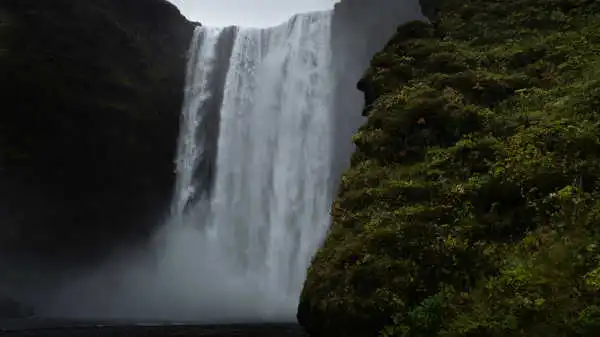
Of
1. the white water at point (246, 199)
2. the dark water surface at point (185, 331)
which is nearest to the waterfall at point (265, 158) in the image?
the white water at point (246, 199)

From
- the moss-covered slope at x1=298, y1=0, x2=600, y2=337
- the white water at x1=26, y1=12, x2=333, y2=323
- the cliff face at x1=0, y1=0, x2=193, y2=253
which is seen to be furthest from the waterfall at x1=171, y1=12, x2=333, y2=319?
the moss-covered slope at x1=298, y1=0, x2=600, y2=337

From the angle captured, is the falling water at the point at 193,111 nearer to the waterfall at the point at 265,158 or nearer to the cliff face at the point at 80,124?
the waterfall at the point at 265,158

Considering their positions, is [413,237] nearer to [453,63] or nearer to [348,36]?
[453,63]

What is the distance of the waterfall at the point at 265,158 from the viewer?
26.3 metres

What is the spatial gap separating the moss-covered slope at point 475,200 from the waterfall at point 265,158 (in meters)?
16.8

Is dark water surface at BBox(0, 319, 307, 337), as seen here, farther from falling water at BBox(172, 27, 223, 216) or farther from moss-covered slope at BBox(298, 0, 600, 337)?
falling water at BBox(172, 27, 223, 216)

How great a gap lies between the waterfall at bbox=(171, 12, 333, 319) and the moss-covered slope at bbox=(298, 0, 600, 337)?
→ 16794 millimetres

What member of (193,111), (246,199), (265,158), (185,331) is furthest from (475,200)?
(193,111)

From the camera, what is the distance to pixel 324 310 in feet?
21.6

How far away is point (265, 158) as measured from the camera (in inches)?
1142

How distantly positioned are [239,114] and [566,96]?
23.9 meters

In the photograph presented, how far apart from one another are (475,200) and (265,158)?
74.0 ft

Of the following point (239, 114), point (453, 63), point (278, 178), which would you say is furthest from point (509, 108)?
point (239, 114)

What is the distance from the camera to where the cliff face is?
2534cm
